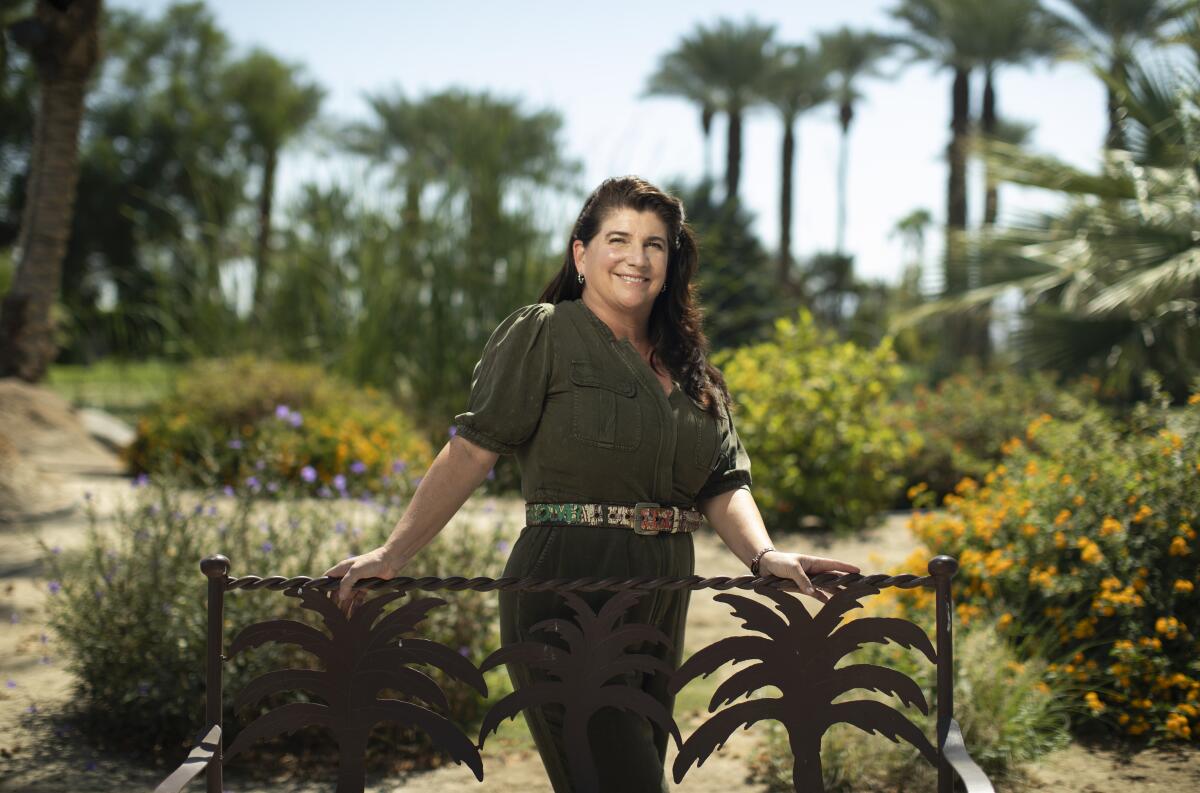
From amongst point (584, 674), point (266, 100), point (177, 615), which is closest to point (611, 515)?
point (584, 674)

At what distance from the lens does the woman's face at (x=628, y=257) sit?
7.31 ft

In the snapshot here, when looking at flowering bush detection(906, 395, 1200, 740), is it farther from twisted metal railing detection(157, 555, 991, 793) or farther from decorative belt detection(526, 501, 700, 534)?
decorative belt detection(526, 501, 700, 534)

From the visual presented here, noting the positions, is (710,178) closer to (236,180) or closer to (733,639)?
(236,180)

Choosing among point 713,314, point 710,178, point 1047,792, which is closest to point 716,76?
point 710,178

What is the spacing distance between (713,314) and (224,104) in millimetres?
26799

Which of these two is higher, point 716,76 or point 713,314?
point 716,76

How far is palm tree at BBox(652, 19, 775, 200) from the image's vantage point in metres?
26.1

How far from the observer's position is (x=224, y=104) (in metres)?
32.8

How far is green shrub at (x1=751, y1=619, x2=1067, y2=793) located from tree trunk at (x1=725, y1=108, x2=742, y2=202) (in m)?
21.7

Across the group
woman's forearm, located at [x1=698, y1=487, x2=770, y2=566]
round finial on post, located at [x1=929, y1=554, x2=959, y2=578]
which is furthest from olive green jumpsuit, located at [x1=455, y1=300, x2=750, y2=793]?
Result: round finial on post, located at [x1=929, y1=554, x2=959, y2=578]

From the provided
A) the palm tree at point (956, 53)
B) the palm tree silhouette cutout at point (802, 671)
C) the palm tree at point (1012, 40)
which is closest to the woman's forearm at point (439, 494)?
the palm tree silhouette cutout at point (802, 671)

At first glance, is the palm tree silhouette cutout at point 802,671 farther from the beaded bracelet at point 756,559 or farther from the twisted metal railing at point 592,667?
Answer: the beaded bracelet at point 756,559

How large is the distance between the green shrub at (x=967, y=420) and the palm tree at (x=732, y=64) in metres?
15.8

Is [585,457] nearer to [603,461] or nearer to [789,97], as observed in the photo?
[603,461]
